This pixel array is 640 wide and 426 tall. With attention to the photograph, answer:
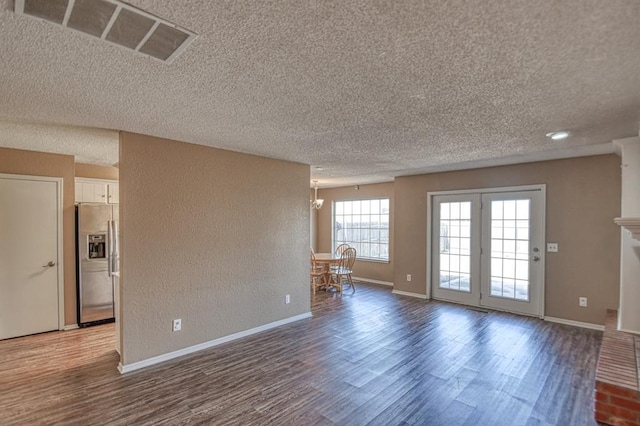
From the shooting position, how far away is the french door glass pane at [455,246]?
18.3 feet

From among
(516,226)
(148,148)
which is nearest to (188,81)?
(148,148)

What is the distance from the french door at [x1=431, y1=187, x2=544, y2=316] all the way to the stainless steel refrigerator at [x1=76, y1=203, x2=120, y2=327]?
5476 millimetres

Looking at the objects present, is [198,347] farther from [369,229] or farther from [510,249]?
A: [369,229]

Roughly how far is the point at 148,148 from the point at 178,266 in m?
1.31

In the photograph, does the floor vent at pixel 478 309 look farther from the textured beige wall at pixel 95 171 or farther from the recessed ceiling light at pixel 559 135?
the textured beige wall at pixel 95 171

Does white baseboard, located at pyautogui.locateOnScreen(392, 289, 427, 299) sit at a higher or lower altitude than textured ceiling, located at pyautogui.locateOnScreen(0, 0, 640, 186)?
lower

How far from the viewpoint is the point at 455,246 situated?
574 centimetres

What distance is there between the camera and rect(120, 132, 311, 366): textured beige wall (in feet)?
10.4

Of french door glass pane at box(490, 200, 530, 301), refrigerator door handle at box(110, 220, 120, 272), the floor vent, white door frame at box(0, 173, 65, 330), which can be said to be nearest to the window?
the floor vent

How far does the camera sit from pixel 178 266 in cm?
347

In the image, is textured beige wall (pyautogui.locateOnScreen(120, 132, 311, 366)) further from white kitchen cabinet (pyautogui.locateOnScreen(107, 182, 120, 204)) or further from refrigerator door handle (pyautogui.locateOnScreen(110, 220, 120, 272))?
white kitchen cabinet (pyautogui.locateOnScreen(107, 182, 120, 204))

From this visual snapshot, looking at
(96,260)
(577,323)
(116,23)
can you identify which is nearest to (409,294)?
(577,323)

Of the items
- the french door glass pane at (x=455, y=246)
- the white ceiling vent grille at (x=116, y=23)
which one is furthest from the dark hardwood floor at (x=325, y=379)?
the white ceiling vent grille at (x=116, y=23)

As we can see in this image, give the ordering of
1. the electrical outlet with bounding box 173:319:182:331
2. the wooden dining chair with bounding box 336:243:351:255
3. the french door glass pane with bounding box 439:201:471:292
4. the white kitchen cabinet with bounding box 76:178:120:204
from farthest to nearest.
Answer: the wooden dining chair with bounding box 336:243:351:255
the french door glass pane with bounding box 439:201:471:292
the white kitchen cabinet with bounding box 76:178:120:204
the electrical outlet with bounding box 173:319:182:331
